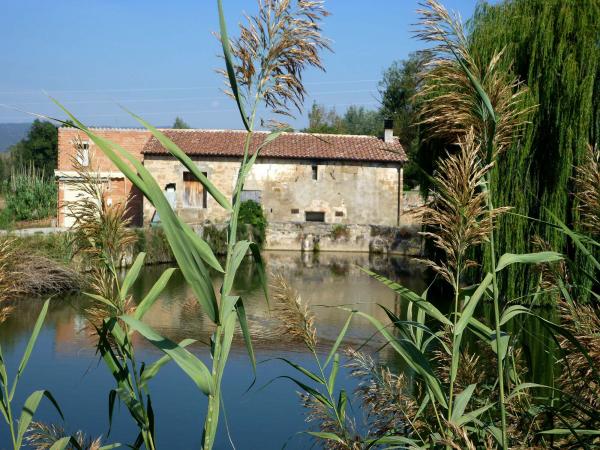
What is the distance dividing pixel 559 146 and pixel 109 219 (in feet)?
30.4

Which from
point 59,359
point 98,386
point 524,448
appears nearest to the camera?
point 524,448

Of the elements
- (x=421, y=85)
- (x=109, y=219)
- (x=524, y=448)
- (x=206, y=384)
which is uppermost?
(x=421, y=85)

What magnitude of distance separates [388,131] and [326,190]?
3.01 m

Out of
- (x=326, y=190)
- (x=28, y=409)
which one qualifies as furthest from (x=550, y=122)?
(x=326, y=190)

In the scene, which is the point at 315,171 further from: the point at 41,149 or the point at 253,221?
the point at 41,149

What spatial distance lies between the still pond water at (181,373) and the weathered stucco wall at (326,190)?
847 centimetres

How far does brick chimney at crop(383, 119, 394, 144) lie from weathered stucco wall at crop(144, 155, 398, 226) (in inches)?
50.5

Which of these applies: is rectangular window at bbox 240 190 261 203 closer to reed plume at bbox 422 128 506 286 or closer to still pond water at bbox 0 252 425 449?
still pond water at bbox 0 252 425 449

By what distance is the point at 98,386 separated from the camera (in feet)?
30.4

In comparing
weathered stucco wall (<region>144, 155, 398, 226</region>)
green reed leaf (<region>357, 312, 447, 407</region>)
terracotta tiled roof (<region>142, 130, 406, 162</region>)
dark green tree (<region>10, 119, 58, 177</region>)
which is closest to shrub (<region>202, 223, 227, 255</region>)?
weathered stucco wall (<region>144, 155, 398, 226</region>)

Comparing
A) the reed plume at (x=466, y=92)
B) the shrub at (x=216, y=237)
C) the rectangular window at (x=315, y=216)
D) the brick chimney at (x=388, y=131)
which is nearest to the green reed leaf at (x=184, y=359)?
the reed plume at (x=466, y=92)

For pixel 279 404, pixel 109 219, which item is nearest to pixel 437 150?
pixel 279 404

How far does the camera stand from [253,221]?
24.5 m

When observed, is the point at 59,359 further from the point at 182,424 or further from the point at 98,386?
the point at 182,424
